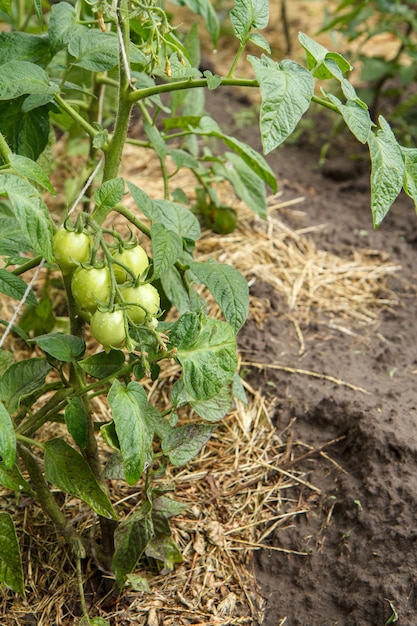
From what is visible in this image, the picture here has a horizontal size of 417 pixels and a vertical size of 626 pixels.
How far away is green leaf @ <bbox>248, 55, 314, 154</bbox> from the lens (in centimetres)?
84

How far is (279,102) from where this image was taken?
84cm

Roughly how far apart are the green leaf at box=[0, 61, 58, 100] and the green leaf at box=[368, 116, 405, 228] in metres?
0.48

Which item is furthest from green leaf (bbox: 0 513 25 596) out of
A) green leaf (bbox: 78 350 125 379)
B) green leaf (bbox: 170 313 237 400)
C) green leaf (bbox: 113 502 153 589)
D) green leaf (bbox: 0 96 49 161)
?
green leaf (bbox: 0 96 49 161)

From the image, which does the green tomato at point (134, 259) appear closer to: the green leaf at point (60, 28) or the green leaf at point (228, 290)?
the green leaf at point (228, 290)

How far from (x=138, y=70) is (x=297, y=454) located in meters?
0.85

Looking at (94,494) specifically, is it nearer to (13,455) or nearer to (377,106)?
(13,455)

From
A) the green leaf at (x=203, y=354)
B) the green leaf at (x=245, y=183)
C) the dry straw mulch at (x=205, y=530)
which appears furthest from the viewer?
the green leaf at (x=245, y=183)

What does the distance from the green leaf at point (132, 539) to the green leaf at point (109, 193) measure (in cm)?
49

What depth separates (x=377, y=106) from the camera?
2611 mm

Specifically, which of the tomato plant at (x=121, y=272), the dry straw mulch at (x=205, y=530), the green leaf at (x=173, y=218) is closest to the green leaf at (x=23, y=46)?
the tomato plant at (x=121, y=272)

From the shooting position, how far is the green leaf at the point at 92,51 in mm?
1088

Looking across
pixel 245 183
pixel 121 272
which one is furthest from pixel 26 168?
pixel 245 183

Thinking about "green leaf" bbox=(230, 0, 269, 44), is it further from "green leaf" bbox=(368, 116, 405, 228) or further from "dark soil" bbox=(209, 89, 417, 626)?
"dark soil" bbox=(209, 89, 417, 626)

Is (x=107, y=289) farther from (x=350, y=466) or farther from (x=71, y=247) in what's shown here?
(x=350, y=466)
